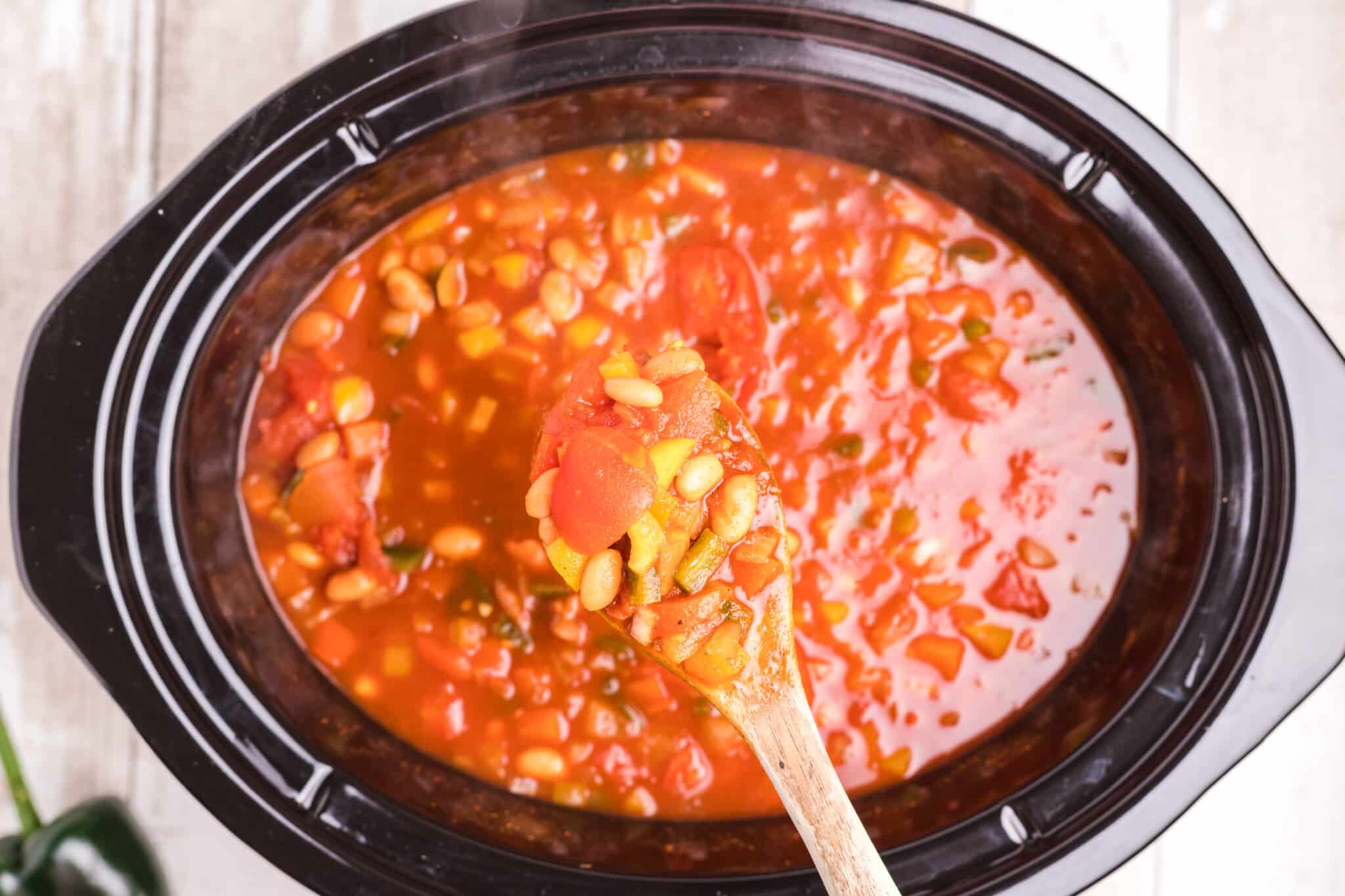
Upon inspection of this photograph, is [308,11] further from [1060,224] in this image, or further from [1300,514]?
[1300,514]

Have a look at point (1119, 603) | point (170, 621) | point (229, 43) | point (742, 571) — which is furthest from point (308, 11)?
point (1119, 603)

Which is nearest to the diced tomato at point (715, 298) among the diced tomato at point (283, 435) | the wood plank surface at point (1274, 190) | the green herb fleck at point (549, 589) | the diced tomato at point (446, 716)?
the green herb fleck at point (549, 589)

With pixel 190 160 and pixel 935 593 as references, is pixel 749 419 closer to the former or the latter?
pixel 935 593

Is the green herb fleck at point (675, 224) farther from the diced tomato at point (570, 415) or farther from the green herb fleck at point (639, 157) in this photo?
the diced tomato at point (570, 415)

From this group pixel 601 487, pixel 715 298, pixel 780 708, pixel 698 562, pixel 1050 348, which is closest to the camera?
pixel 601 487

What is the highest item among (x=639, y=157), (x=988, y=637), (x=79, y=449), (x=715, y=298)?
(x=639, y=157)

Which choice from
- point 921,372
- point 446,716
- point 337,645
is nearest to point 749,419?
point 921,372

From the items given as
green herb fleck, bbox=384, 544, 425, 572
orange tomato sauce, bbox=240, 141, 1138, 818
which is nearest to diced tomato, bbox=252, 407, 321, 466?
orange tomato sauce, bbox=240, 141, 1138, 818
